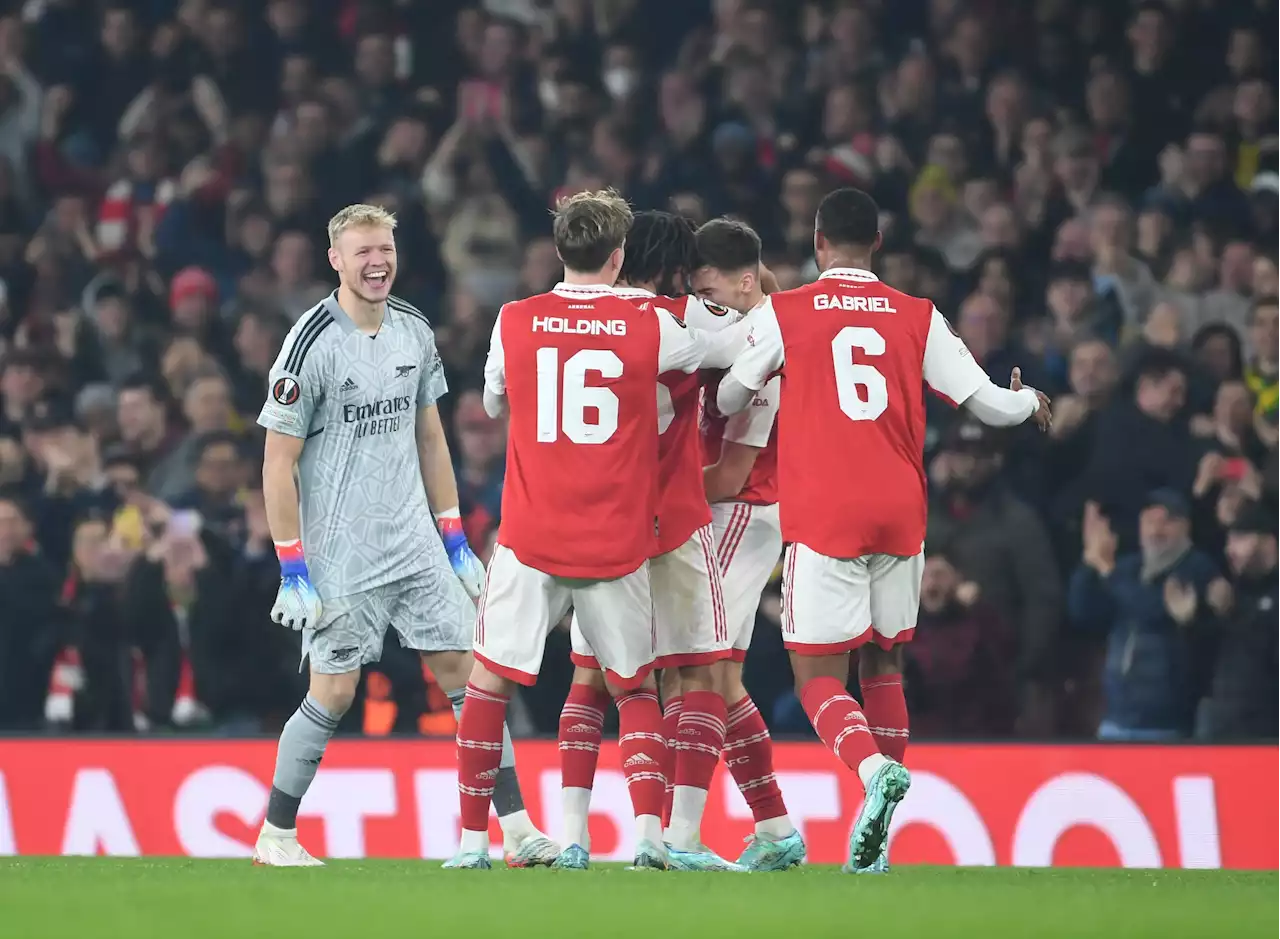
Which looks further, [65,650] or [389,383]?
[65,650]

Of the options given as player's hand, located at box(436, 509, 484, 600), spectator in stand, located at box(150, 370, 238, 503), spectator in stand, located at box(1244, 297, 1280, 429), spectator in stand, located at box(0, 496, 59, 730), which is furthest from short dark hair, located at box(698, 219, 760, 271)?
spectator in stand, located at box(150, 370, 238, 503)

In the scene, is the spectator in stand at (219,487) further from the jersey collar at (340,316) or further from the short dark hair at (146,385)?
the jersey collar at (340,316)

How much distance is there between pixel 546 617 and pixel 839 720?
103cm

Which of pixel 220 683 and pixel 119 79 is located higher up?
pixel 119 79

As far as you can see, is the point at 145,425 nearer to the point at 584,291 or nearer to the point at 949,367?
the point at 584,291

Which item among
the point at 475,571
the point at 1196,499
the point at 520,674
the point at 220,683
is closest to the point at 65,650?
the point at 220,683

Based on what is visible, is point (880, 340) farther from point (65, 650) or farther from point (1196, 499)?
point (65, 650)

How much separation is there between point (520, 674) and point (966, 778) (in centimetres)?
348

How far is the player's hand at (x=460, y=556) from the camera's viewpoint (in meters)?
7.61

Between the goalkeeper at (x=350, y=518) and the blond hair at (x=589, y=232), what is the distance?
31.4 inches

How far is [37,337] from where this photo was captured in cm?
1364

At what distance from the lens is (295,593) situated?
Answer: 23.5 ft

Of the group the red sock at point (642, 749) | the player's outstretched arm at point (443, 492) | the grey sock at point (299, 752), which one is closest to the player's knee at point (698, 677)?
the red sock at point (642, 749)

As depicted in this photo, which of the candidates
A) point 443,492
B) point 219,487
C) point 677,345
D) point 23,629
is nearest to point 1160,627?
point 443,492
